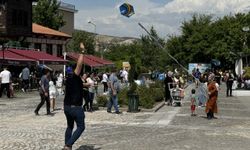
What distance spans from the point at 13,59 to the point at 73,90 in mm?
29663

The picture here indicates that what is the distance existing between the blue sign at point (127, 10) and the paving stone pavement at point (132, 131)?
12.6 ft

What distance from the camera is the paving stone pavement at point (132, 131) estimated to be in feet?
39.5

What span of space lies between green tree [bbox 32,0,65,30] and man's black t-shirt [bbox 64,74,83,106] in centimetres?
5766

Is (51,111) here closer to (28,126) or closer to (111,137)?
(28,126)

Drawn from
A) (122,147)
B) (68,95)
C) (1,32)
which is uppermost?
(1,32)

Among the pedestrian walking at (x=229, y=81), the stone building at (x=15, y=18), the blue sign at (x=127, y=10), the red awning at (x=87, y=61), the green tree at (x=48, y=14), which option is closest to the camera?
the blue sign at (x=127, y=10)


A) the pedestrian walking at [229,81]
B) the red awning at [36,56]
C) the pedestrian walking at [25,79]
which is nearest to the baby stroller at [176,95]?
the pedestrian walking at [229,81]

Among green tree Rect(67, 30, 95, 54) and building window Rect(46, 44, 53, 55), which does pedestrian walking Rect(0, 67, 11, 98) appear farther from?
green tree Rect(67, 30, 95, 54)

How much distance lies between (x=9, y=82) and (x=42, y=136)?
638 inches

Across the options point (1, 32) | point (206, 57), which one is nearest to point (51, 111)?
point (1, 32)

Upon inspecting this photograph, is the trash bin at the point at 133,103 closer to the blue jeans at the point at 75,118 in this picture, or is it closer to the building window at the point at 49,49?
the blue jeans at the point at 75,118

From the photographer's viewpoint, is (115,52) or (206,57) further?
(115,52)

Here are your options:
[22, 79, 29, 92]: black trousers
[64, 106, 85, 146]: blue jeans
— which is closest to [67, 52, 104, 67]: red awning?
[22, 79, 29, 92]: black trousers

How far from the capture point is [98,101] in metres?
22.7
